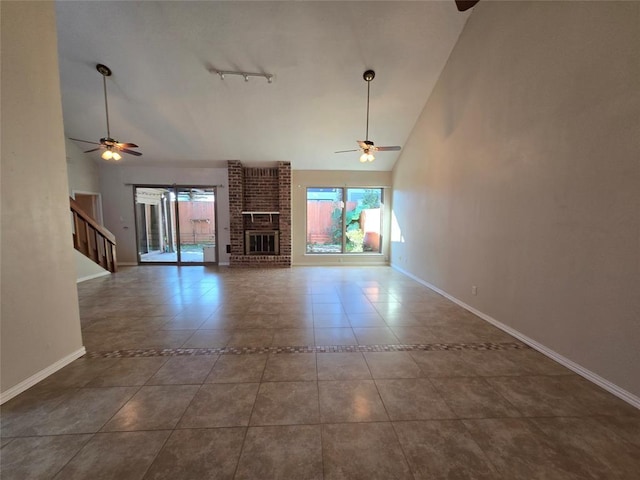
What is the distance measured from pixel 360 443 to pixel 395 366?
91 centimetres

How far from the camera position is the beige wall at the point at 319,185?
7188 mm

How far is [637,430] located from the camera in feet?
5.42

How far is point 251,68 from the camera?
4.23 meters

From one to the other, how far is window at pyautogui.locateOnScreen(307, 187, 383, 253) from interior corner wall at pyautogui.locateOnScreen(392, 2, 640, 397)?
130 inches

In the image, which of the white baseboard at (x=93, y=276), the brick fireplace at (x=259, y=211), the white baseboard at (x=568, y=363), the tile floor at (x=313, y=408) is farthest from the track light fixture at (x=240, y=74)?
the white baseboard at (x=93, y=276)

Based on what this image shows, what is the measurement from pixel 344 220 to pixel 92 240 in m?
6.01

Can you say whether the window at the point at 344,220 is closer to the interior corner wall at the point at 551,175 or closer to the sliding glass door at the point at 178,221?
the sliding glass door at the point at 178,221

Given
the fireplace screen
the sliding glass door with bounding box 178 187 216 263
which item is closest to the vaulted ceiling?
the sliding glass door with bounding box 178 187 216 263

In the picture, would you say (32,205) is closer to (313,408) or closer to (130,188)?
(313,408)

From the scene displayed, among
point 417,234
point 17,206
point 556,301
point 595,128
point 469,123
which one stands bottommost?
point 556,301

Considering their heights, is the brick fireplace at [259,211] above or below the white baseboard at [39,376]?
above

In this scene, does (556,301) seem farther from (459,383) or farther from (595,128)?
(595,128)

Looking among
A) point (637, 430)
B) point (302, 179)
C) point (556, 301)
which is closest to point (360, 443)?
point (637, 430)

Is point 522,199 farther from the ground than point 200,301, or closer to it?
farther from the ground
